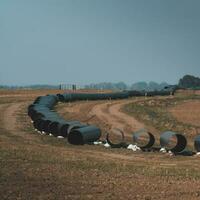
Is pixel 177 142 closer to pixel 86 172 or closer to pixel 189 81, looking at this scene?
pixel 86 172

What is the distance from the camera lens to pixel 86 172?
1977 cm

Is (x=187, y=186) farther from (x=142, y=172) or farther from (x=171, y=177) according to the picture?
(x=142, y=172)

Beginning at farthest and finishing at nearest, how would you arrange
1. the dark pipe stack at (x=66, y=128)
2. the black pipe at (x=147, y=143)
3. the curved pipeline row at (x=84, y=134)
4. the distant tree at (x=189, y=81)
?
the distant tree at (x=189, y=81)
the dark pipe stack at (x=66, y=128)
the black pipe at (x=147, y=143)
the curved pipeline row at (x=84, y=134)

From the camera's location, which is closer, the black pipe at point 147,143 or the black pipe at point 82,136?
the black pipe at point 147,143

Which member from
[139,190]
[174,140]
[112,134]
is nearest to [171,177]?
[139,190]

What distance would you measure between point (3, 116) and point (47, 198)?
34599 millimetres

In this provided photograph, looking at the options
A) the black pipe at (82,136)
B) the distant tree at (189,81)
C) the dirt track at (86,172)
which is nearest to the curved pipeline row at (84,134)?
the black pipe at (82,136)

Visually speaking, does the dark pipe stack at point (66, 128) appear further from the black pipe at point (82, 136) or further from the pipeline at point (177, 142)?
the pipeline at point (177, 142)

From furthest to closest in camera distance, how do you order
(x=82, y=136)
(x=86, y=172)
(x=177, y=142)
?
(x=82, y=136) < (x=177, y=142) < (x=86, y=172)

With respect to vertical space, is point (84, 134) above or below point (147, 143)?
above

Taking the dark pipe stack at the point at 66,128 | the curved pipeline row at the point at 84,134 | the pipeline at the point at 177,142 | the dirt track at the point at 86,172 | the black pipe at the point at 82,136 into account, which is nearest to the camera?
the dirt track at the point at 86,172

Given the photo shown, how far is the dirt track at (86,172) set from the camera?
15977 mm

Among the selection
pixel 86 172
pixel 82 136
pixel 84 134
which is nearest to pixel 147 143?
pixel 84 134

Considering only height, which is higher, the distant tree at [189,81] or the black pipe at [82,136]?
the distant tree at [189,81]
